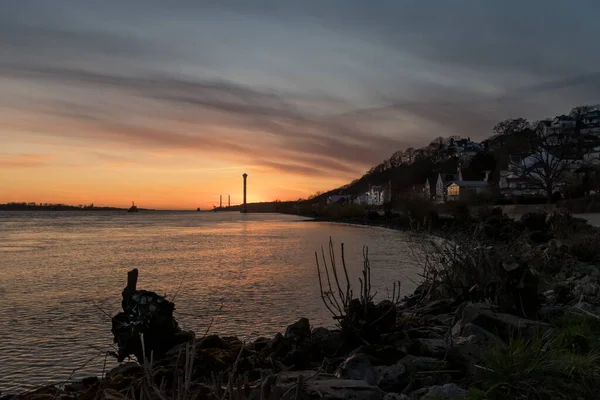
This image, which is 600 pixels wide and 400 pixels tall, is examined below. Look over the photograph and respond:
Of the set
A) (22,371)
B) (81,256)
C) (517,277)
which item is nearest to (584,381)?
(517,277)

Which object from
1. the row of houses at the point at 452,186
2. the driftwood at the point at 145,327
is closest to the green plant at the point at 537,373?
the driftwood at the point at 145,327

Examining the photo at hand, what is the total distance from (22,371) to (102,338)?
5.54 feet

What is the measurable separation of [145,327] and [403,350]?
3.06m

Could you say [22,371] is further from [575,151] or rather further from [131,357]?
[575,151]

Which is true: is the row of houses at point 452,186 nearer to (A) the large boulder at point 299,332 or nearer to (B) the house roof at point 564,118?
(B) the house roof at point 564,118

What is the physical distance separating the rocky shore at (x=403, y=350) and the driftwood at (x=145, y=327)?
13 mm

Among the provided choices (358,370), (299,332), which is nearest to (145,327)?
(299,332)

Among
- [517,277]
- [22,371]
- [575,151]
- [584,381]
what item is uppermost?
[575,151]

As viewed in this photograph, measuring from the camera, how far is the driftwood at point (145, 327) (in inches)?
258

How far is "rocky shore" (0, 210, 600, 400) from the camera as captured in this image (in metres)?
4.53

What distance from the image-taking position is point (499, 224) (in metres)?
28.5

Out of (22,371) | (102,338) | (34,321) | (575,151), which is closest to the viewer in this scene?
(22,371)

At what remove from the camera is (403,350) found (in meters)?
6.14

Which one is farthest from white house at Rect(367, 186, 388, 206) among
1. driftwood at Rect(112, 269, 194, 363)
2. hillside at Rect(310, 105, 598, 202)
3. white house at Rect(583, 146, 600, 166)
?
driftwood at Rect(112, 269, 194, 363)
